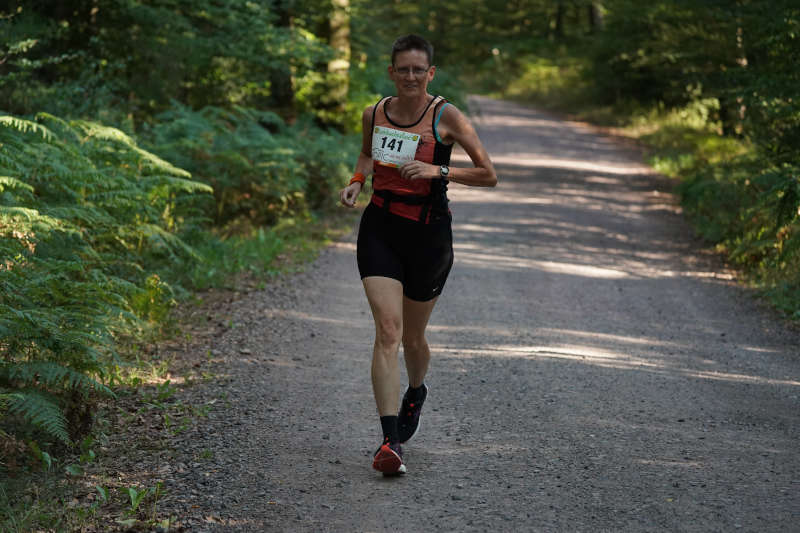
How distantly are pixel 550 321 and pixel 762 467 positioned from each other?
12.0ft

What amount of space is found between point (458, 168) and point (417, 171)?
0.23 m

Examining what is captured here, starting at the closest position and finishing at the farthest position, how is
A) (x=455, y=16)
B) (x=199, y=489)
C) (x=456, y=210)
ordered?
(x=199, y=489), (x=456, y=210), (x=455, y=16)

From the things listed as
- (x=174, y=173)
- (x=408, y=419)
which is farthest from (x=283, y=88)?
(x=408, y=419)

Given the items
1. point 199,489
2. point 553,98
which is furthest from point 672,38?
point 553,98

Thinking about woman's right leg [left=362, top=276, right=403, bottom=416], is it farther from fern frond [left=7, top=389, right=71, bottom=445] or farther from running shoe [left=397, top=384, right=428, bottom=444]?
fern frond [left=7, top=389, right=71, bottom=445]

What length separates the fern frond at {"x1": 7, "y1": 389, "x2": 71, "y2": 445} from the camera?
4375 millimetres

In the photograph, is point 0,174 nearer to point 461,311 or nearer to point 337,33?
point 461,311

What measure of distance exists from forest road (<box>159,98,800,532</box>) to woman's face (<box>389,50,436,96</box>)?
7.04ft

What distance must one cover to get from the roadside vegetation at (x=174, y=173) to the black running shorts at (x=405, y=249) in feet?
5.43

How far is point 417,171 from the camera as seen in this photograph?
4477 millimetres

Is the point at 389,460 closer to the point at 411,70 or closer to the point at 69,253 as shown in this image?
the point at 411,70

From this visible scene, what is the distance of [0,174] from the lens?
6.66 metres

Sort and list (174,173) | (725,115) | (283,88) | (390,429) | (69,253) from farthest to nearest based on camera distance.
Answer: (725,115)
(283,88)
(174,173)
(69,253)
(390,429)

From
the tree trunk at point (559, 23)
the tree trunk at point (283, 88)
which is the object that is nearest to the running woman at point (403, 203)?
the tree trunk at point (283, 88)
